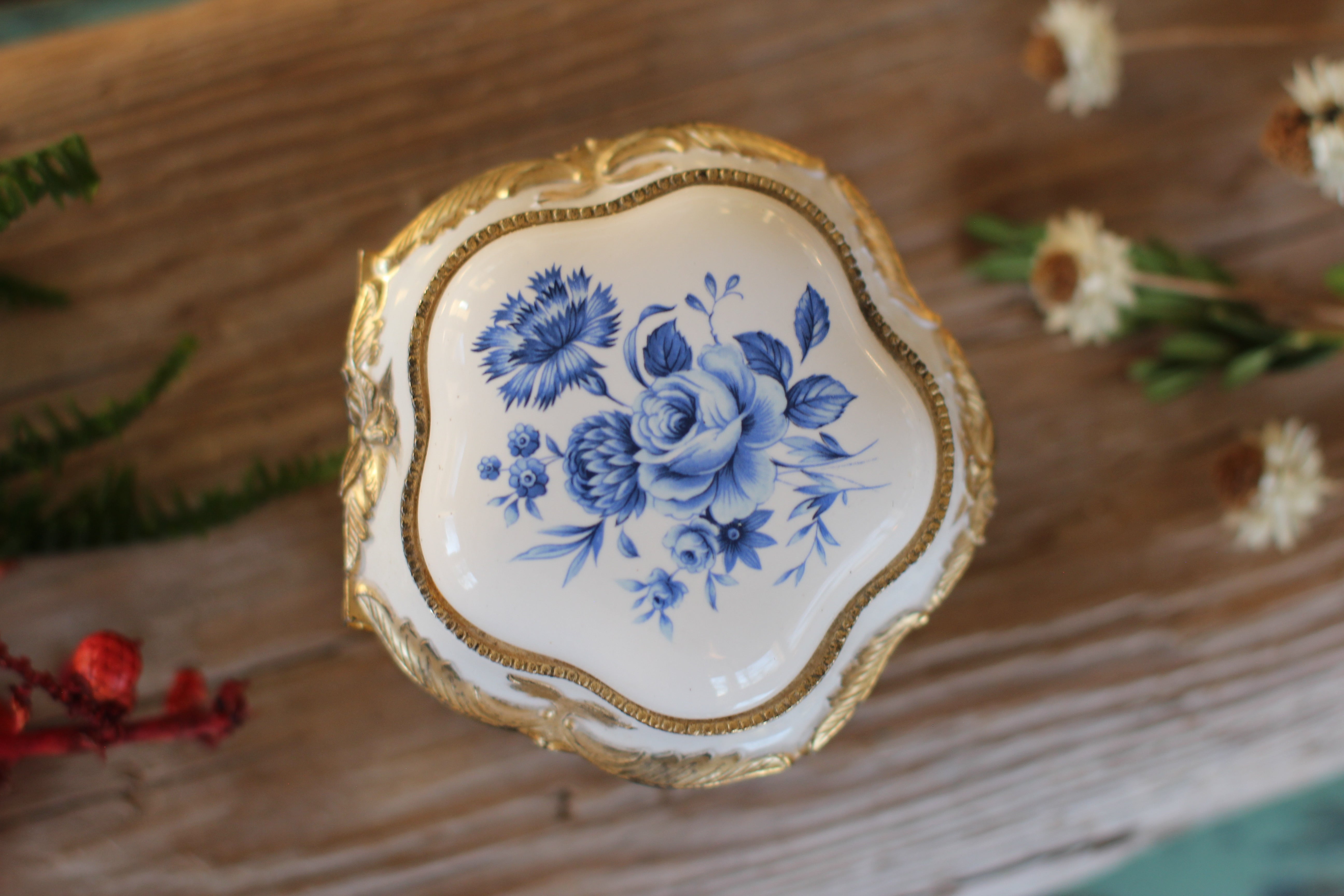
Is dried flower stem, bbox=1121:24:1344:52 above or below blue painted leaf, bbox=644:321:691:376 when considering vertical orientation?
above

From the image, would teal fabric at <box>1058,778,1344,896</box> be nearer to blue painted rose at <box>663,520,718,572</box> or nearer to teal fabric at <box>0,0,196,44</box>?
blue painted rose at <box>663,520,718,572</box>

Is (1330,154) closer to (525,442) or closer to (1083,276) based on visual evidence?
(1083,276)

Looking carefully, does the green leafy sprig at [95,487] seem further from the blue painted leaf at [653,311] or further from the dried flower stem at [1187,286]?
the dried flower stem at [1187,286]

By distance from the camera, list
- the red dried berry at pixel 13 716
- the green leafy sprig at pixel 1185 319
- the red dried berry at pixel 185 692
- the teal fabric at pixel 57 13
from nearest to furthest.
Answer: the red dried berry at pixel 13 716 < the red dried berry at pixel 185 692 < the green leafy sprig at pixel 1185 319 < the teal fabric at pixel 57 13

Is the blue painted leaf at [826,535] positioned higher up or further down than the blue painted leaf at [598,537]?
higher up

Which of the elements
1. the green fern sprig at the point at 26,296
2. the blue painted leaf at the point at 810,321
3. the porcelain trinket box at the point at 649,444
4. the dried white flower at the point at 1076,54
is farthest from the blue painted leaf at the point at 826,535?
the green fern sprig at the point at 26,296

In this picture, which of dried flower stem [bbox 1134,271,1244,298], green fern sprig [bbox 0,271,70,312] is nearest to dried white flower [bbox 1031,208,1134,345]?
dried flower stem [bbox 1134,271,1244,298]
